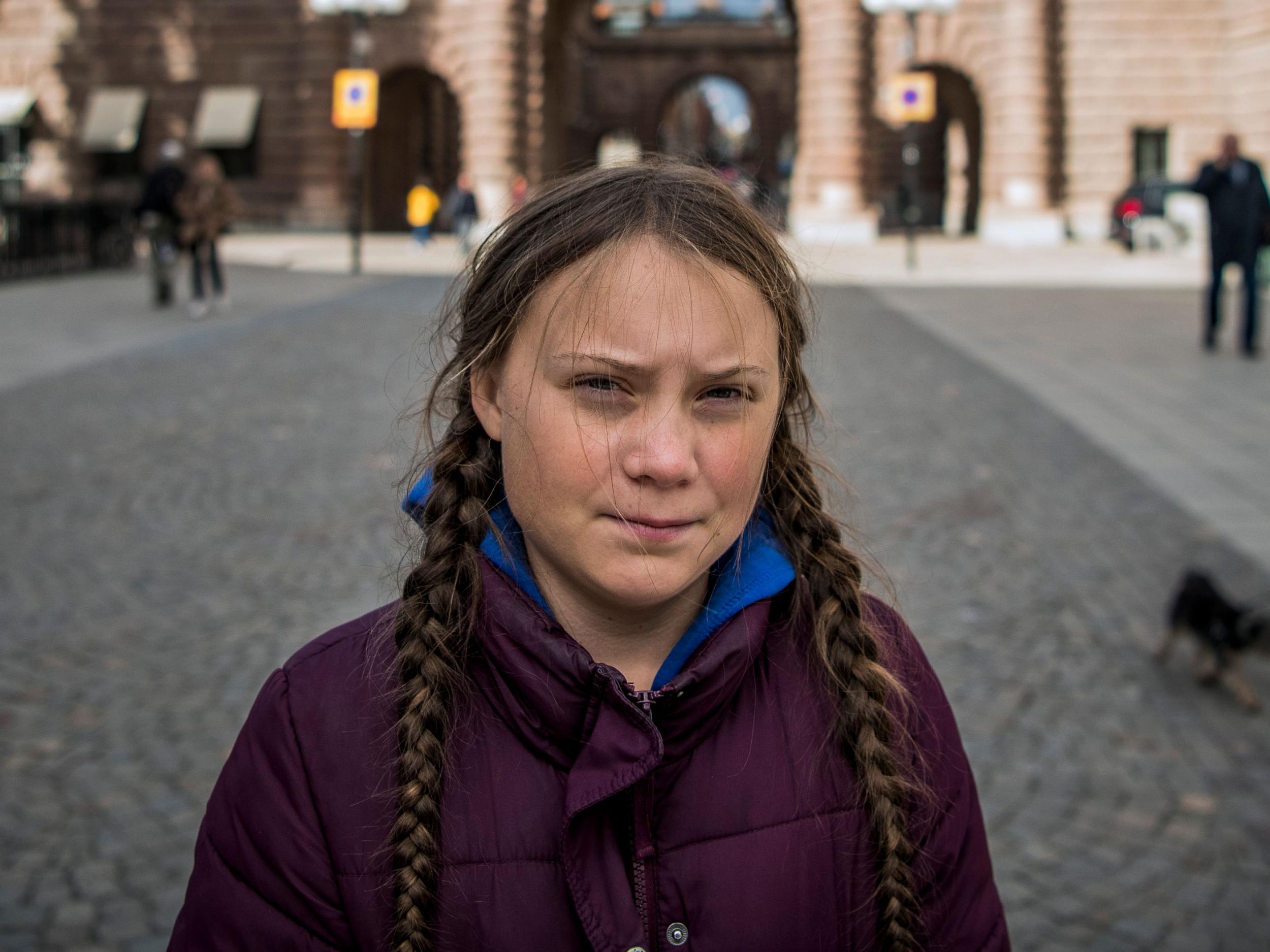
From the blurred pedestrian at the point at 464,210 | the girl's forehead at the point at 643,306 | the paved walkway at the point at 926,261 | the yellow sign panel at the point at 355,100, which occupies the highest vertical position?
the yellow sign panel at the point at 355,100

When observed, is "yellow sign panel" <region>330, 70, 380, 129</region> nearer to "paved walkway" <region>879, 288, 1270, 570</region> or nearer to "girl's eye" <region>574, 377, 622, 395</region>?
"paved walkway" <region>879, 288, 1270, 570</region>

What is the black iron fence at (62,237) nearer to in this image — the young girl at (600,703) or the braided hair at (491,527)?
the braided hair at (491,527)

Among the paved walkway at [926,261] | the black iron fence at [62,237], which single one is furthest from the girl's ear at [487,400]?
the black iron fence at [62,237]

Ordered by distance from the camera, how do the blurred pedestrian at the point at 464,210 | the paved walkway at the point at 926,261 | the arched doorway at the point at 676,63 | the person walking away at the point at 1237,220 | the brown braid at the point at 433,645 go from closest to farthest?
the brown braid at the point at 433,645, the person walking away at the point at 1237,220, the paved walkway at the point at 926,261, the blurred pedestrian at the point at 464,210, the arched doorway at the point at 676,63

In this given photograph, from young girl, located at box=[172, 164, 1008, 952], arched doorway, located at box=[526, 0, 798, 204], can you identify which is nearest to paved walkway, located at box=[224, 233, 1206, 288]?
young girl, located at box=[172, 164, 1008, 952]

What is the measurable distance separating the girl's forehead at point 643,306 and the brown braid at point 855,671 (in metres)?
0.31

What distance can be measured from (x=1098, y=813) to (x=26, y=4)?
36.2 metres

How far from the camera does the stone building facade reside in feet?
103

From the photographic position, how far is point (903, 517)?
675 cm

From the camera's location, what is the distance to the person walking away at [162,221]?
618 inches

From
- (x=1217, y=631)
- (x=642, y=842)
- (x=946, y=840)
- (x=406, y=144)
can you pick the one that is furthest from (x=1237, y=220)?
(x=406, y=144)

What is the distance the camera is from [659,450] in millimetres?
1491

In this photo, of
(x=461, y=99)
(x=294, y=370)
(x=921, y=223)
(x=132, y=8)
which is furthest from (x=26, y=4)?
(x=294, y=370)

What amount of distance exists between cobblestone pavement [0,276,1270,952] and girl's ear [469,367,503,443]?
2.96ft
